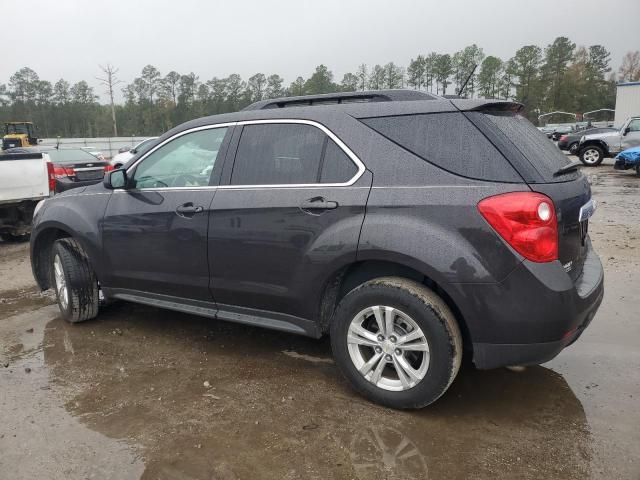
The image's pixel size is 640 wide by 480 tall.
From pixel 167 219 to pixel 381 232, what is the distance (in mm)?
1715

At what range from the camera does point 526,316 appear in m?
2.61

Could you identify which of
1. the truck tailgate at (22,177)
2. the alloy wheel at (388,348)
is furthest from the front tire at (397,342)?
the truck tailgate at (22,177)

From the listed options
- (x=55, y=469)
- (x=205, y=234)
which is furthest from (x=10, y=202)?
(x=55, y=469)

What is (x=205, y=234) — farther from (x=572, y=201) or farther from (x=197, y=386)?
(x=572, y=201)

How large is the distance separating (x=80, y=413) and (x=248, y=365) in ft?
3.69

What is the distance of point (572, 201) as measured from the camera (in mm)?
2818

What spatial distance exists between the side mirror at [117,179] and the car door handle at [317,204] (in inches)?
68.9

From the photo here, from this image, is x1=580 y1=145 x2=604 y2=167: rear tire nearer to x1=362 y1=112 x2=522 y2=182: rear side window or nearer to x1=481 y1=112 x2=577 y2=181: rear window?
x1=481 y1=112 x2=577 y2=181: rear window

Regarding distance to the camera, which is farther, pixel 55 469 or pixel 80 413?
pixel 80 413

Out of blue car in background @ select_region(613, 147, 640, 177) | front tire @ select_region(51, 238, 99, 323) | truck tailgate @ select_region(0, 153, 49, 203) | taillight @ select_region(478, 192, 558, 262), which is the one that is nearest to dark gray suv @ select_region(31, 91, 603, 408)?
taillight @ select_region(478, 192, 558, 262)

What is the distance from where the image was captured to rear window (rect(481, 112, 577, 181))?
278 centimetres

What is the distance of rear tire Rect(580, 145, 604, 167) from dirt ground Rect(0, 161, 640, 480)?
18412 millimetres

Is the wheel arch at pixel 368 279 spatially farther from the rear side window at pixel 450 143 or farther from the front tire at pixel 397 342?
the rear side window at pixel 450 143

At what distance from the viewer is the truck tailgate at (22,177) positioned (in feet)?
24.4
